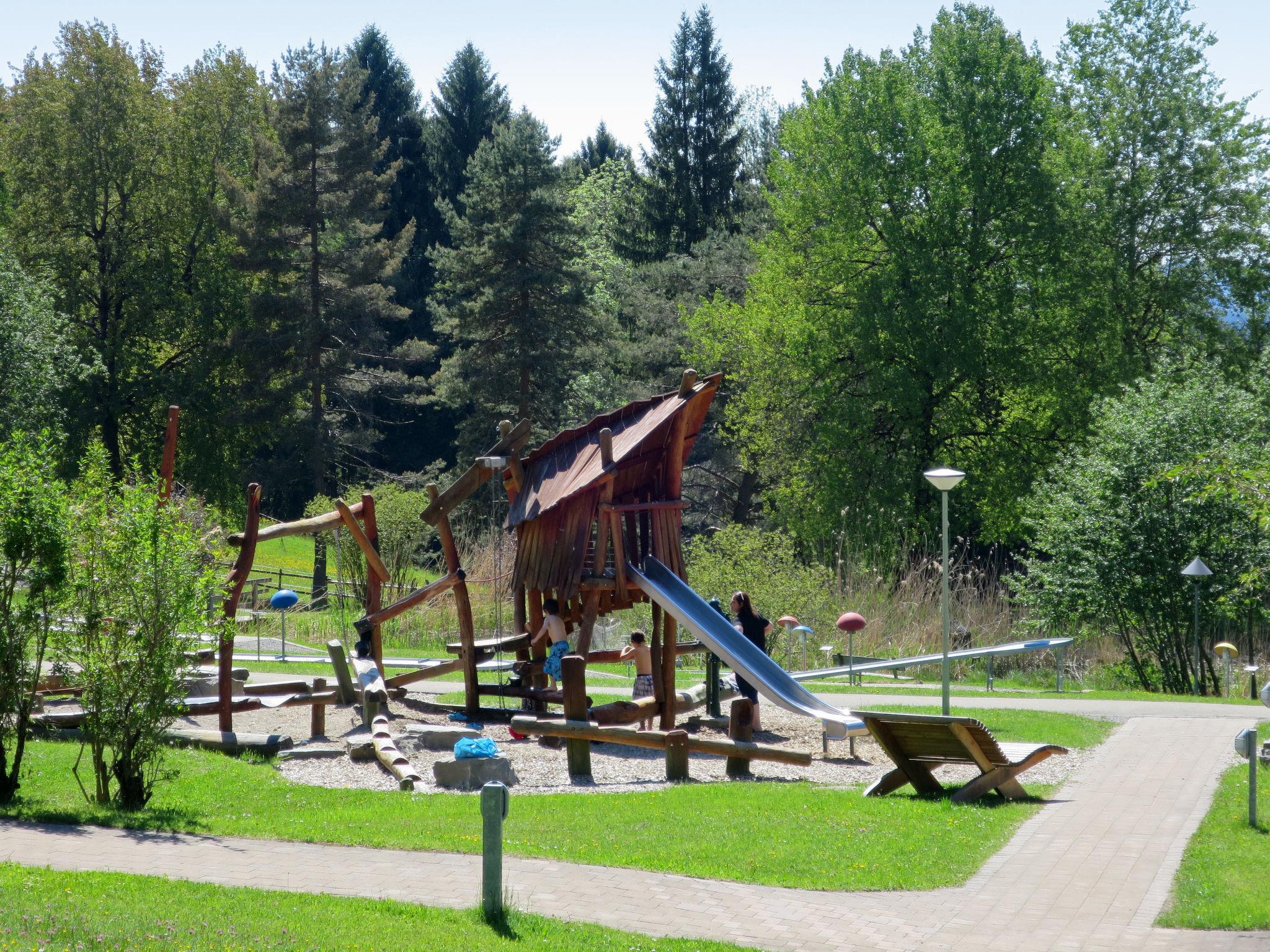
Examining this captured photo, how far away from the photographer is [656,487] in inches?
596

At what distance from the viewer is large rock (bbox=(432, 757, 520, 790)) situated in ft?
39.8

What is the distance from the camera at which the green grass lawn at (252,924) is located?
21.9 feet

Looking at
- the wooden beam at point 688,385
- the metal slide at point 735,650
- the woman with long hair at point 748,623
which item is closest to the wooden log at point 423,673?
the metal slide at point 735,650

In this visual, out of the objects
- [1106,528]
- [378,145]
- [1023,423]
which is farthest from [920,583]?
[378,145]

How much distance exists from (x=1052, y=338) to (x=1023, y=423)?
2395 millimetres

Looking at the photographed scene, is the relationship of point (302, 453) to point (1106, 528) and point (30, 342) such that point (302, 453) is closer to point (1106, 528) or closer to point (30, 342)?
point (30, 342)

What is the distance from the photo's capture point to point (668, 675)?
14.6 metres

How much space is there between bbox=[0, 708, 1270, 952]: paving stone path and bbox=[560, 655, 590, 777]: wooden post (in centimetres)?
391

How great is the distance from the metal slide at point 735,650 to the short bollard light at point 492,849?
5.53 meters

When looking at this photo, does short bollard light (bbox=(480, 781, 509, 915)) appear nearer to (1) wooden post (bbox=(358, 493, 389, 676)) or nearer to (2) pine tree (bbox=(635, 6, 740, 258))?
(1) wooden post (bbox=(358, 493, 389, 676))

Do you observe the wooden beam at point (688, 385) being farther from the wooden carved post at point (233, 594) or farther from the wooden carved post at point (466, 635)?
the wooden carved post at point (233, 594)

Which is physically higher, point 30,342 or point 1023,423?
point 30,342

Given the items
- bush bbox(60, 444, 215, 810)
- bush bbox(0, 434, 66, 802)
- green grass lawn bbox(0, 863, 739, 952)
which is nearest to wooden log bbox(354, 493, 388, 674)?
bush bbox(60, 444, 215, 810)

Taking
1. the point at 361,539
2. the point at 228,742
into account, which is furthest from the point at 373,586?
the point at 228,742
